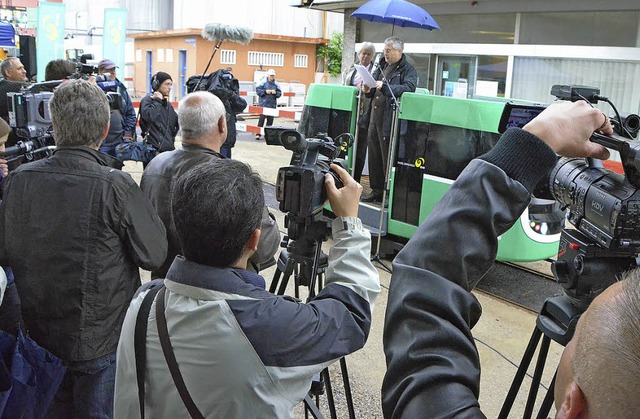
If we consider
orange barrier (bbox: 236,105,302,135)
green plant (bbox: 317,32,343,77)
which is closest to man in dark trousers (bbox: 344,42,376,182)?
orange barrier (bbox: 236,105,302,135)

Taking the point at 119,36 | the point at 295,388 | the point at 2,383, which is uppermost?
the point at 119,36

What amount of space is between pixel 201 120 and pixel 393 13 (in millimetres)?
5837

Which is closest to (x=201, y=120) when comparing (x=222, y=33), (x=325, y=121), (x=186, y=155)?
(x=186, y=155)

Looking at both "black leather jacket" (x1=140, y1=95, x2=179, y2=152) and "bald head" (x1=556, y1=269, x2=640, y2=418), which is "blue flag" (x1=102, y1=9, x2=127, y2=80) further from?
"bald head" (x1=556, y1=269, x2=640, y2=418)

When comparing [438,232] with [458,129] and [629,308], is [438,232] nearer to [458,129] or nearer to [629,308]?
[629,308]

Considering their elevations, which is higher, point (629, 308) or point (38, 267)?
point (629, 308)

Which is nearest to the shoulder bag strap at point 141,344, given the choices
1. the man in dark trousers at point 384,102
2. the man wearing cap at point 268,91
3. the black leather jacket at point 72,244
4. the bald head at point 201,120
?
the black leather jacket at point 72,244

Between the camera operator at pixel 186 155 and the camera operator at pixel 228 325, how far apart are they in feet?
4.39

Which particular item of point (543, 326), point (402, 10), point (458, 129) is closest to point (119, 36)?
point (402, 10)

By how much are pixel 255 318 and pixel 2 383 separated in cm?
148

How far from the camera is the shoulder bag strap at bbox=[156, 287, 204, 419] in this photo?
1.60 metres

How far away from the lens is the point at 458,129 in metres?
5.77

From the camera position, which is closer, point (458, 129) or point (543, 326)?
point (543, 326)

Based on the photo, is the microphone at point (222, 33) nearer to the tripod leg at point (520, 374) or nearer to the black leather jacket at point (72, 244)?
the black leather jacket at point (72, 244)
